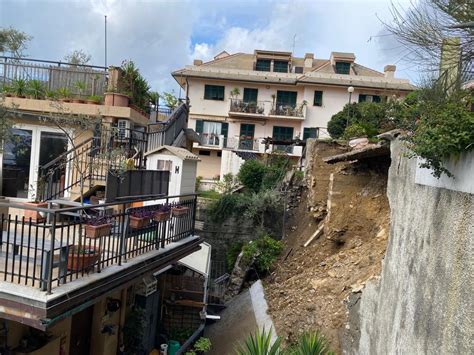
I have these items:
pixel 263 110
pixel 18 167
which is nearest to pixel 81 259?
pixel 18 167

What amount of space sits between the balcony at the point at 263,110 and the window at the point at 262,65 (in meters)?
4.24

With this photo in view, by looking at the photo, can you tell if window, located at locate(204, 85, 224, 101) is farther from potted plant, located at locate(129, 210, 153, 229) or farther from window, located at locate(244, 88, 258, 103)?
potted plant, located at locate(129, 210, 153, 229)

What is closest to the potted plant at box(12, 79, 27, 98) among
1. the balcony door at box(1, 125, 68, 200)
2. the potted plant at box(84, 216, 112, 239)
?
the balcony door at box(1, 125, 68, 200)

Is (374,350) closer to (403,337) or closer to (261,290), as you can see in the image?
(403,337)

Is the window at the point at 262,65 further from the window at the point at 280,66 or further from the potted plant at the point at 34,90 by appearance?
the potted plant at the point at 34,90

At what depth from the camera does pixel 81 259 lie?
4.95 meters

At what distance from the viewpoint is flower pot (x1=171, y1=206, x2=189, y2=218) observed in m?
7.70

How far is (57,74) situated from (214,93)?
20.1 metres

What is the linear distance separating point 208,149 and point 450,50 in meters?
26.4

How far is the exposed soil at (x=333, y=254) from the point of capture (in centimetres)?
823

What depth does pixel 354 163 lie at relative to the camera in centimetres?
1098

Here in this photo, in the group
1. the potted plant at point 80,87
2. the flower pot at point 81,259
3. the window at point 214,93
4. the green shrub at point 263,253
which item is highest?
the window at point 214,93

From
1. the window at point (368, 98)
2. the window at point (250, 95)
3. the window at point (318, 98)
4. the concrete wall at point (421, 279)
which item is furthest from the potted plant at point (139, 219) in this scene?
the window at point (368, 98)

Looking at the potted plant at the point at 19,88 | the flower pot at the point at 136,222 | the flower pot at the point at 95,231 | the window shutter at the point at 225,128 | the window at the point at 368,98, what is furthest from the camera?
the window shutter at the point at 225,128
